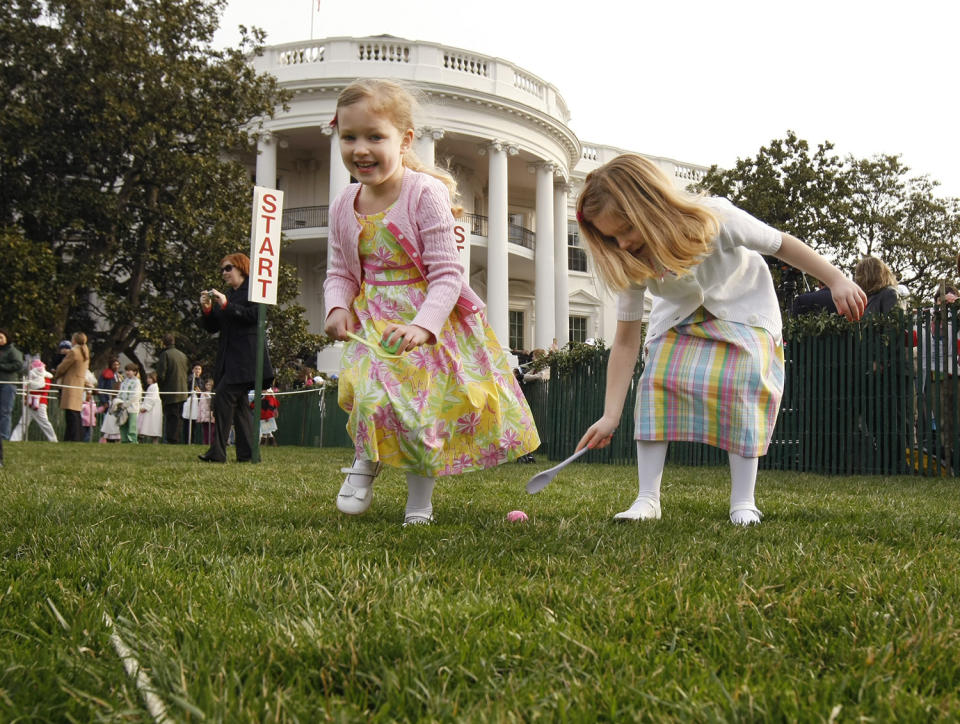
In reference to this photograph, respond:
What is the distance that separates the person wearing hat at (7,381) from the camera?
1073cm

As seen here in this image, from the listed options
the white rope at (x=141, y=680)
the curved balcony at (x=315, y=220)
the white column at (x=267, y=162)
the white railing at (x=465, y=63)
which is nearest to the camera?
the white rope at (x=141, y=680)

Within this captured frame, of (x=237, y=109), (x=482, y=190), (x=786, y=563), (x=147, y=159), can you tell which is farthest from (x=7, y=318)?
(x=482, y=190)

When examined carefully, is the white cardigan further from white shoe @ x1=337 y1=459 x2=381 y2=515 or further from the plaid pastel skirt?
white shoe @ x1=337 y1=459 x2=381 y2=515

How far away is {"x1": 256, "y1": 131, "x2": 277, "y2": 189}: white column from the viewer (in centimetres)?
3030

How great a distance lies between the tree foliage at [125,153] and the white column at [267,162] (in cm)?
873

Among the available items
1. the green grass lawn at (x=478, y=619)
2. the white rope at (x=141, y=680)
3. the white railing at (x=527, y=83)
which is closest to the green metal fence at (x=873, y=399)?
the green grass lawn at (x=478, y=619)

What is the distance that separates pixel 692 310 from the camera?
338 centimetres

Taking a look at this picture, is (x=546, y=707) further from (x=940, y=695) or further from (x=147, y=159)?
(x=147, y=159)

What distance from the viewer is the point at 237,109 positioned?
20.9m

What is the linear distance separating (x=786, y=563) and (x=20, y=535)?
2.27m

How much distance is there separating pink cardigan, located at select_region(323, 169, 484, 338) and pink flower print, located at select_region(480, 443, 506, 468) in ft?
1.63

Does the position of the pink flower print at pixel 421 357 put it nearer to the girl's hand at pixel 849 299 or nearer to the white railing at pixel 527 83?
the girl's hand at pixel 849 299

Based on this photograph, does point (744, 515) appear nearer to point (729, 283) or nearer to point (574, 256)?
point (729, 283)

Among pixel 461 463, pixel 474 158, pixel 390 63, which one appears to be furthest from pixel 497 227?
pixel 461 463
